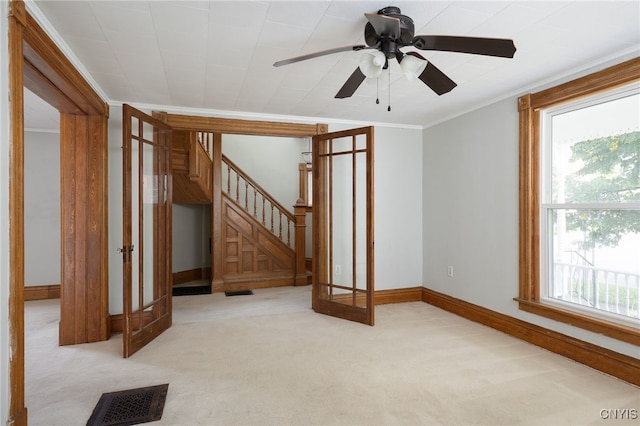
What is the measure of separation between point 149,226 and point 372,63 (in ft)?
8.90

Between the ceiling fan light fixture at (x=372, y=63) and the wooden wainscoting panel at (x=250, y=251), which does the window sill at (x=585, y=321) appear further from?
the wooden wainscoting panel at (x=250, y=251)

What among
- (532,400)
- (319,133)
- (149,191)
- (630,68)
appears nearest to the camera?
(532,400)

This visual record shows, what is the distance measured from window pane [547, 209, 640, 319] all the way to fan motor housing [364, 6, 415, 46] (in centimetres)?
219

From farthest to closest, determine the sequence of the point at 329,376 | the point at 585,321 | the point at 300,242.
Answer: the point at 300,242, the point at 585,321, the point at 329,376

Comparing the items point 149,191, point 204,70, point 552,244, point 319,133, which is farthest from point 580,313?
point 149,191

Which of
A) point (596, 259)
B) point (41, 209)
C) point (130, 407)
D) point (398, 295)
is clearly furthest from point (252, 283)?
point (596, 259)

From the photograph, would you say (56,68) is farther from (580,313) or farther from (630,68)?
(580,313)

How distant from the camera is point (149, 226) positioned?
11.5ft

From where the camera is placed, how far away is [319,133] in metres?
4.34

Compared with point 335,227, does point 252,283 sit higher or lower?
lower

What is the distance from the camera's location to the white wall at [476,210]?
11.3ft

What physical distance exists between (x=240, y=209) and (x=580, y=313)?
15.2ft

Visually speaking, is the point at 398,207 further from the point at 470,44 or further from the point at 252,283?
the point at 470,44

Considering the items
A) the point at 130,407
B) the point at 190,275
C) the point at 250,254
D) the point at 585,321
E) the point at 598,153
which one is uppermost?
the point at 598,153
